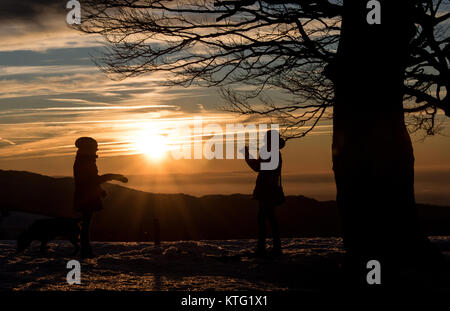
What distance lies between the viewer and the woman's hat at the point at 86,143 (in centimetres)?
1080

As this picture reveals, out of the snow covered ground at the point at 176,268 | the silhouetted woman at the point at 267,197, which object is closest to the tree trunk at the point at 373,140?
the snow covered ground at the point at 176,268

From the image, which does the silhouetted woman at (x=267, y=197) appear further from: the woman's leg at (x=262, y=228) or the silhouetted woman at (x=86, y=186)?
the silhouetted woman at (x=86, y=186)

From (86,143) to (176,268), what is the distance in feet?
9.68

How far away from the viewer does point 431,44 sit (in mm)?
12047

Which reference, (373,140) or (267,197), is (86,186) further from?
(373,140)

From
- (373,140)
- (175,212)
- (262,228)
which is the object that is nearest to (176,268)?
(262,228)

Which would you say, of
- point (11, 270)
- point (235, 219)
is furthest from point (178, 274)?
point (235, 219)

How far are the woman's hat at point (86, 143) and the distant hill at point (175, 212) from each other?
7031 millimetres

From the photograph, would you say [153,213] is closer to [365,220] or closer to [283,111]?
[283,111]

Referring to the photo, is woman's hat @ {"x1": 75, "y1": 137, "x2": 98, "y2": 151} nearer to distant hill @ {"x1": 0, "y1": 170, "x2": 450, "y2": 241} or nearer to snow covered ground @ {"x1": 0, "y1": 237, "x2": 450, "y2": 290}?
snow covered ground @ {"x1": 0, "y1": 237, "x2": 450, "y2": 290}

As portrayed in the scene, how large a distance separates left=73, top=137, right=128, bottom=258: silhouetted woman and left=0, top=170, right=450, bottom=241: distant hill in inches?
271

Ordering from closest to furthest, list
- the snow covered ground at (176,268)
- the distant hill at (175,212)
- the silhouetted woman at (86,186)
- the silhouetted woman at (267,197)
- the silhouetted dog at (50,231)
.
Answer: the snow covered ground at (176,268), the silhouetted woman at (267,197), the silhouetted woman at (86,186), the silhouetted dog at (50,231), the distant hill at (175,212)

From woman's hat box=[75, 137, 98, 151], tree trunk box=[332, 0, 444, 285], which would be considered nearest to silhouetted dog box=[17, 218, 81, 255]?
woman's hat box=[75, 137, 98, 151]
